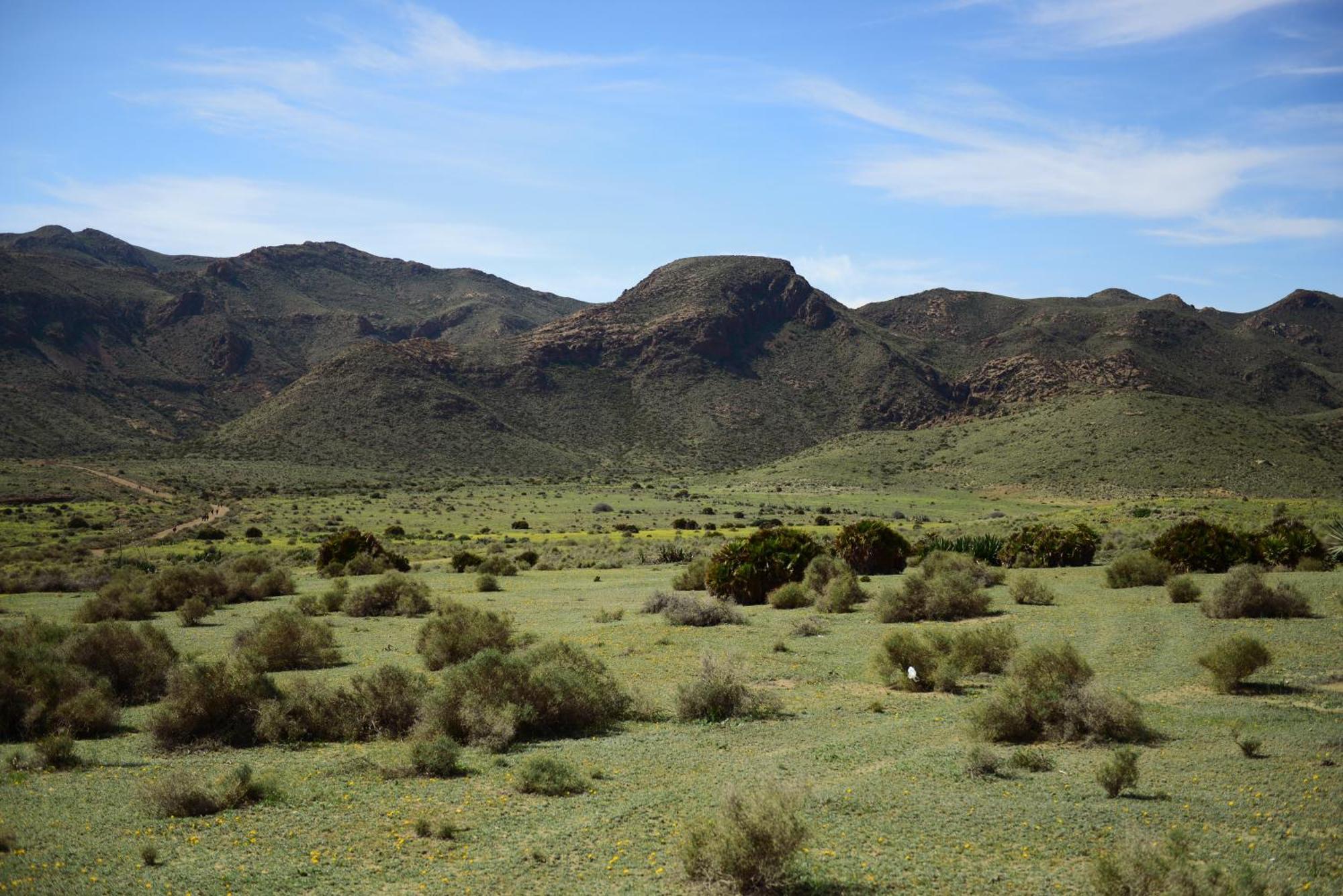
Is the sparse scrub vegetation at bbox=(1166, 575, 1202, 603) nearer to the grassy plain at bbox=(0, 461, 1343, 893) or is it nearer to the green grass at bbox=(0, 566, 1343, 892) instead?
the grassy plain at bbox=(0, 461, 1343, 893)

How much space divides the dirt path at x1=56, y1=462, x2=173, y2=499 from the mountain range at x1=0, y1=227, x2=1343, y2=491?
1032 centimetres

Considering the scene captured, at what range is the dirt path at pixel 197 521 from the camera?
48719 millimetres

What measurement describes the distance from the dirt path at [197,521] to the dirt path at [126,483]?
6.41 m

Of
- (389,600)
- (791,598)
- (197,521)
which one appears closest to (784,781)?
(791,598)

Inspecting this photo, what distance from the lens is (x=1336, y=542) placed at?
82.2 ft

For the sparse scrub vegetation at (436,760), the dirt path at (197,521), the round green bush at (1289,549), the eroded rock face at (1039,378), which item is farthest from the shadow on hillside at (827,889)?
the eroded rock face at (1039,378)

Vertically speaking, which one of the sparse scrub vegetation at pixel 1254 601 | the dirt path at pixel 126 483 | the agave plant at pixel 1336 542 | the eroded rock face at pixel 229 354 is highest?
the eroded rock face at pixel 229 354

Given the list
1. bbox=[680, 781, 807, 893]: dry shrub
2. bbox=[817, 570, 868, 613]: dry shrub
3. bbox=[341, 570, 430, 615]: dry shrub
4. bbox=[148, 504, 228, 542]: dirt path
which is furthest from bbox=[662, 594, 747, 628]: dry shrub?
bbox=[148, 504, 228, 542]: dirt path

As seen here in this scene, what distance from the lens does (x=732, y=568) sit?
26.4 meters

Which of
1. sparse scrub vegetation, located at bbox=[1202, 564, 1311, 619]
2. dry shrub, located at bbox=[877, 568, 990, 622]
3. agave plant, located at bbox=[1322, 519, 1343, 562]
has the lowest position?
dry shrub, located at bbox=[877, 568, 990, 622]

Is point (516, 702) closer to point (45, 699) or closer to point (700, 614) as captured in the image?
point (45, 699)

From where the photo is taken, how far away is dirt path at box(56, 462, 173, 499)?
2632 inches

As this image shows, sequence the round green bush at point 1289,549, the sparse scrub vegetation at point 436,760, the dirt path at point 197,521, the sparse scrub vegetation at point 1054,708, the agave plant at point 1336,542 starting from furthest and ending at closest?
the dirt path at point 197,521 < the round green bush at point 1289,549 < the agave plant at point 1336,542 < the sparse scrub vegetation at point 1054,708 < the sparse scrub vegetation at point 436,760

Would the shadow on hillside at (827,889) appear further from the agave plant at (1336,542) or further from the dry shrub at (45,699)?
the agave plant at (1336,542)
